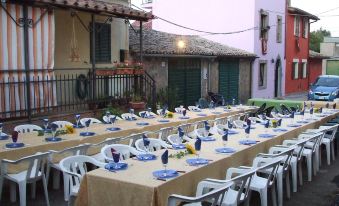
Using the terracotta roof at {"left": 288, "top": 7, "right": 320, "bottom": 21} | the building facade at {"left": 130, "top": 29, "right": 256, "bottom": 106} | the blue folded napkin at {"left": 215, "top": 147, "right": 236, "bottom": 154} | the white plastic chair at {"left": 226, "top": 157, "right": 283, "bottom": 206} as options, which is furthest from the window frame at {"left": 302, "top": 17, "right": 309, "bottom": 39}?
the white plastic chair at {"left": 226, "top": 157, "right": 283, "bottom": 206}

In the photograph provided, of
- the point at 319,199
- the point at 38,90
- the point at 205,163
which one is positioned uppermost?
the point at 38,90

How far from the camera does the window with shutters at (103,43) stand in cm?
1391

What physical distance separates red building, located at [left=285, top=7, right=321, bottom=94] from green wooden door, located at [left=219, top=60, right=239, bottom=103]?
727 centimetres

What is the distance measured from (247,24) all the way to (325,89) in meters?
5.38

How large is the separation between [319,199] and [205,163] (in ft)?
8.49

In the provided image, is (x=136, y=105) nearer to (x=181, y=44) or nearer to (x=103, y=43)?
(x=103, y=43)

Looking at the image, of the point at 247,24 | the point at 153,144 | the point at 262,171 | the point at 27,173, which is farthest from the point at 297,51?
the point at 27,173

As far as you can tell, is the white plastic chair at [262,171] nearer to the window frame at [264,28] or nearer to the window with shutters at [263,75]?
the window frame at [264,28]

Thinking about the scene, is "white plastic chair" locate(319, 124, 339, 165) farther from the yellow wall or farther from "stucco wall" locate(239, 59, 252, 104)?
"stucco wall" locate(239, 59, 252, 104)

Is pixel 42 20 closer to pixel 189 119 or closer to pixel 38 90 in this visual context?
pixel 38 90

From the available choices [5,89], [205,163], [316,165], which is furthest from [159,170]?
[5,89]

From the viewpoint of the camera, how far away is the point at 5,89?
33.1 feet

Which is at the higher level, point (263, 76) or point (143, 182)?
point (263, 76)

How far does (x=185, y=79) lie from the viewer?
18.2 meters
